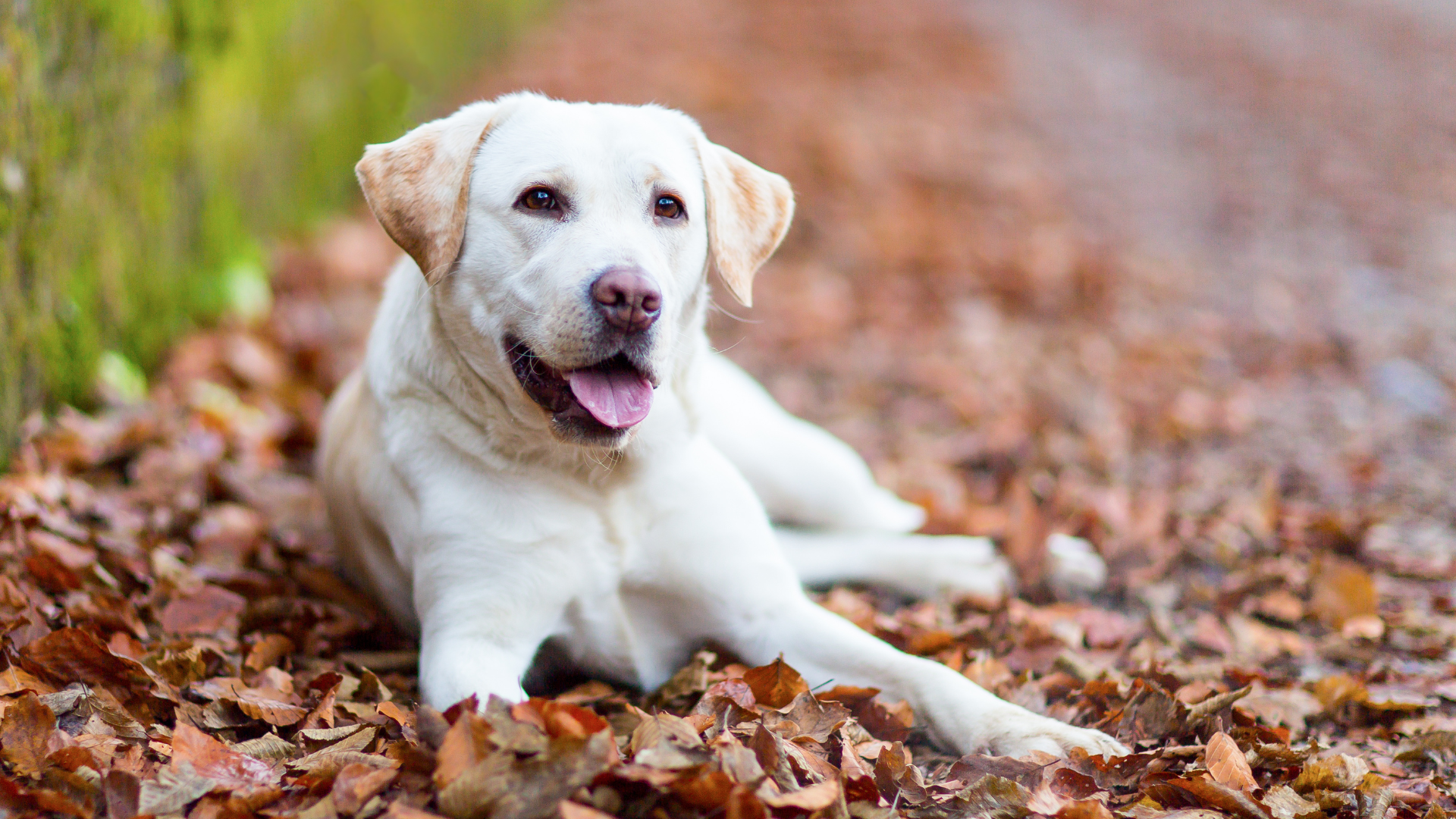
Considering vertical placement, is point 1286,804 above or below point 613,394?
below

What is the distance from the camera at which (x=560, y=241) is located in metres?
2.58

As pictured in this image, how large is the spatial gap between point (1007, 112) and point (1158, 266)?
510cm

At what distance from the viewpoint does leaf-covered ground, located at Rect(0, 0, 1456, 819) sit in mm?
2182

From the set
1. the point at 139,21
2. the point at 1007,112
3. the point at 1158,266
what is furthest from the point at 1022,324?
the point at 1007,112

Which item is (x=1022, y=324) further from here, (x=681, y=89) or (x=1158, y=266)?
(x=681, y=89)

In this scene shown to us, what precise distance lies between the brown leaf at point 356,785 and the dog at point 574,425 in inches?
13.4

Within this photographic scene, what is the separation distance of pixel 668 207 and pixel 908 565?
1574 millimetres

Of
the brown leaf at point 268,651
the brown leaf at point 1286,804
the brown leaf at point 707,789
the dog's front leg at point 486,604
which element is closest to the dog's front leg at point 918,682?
the brown leaf at point 1286,804

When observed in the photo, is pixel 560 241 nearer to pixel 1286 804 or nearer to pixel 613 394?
pixel 613 394

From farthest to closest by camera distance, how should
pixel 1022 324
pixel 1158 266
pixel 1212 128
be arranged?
pixel 1212 128
pixel 1158 266
pixel 1022 324

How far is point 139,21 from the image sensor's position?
14.4 ft

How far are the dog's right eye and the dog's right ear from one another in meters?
0.15

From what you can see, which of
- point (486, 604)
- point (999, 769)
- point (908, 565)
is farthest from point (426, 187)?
point (908, 565)

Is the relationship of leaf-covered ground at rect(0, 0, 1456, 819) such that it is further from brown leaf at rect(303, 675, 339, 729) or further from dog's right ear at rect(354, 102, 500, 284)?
dog's right ear at rect(354, 102, 500, 284)
